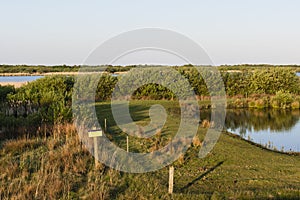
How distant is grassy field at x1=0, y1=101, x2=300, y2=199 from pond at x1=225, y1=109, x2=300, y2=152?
419 cm

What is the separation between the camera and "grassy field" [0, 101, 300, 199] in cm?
608

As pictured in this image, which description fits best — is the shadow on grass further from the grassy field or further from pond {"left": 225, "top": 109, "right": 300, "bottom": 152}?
pond {"left": 225, "top": 109, "right": 300, "bottom": 152}

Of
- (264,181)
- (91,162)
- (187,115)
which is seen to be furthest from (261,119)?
(91,162)

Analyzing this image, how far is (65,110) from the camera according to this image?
39.1ft

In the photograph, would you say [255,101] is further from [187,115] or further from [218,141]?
[218,141]

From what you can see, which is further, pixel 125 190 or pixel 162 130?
pixel 162 130

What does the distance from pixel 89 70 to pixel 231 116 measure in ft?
44.7

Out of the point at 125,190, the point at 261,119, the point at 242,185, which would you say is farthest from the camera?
the point at 261,119

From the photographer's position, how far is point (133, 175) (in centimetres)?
736

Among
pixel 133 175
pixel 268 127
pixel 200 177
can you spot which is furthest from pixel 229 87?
pixel 133 175

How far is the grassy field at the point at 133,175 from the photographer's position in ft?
19.9

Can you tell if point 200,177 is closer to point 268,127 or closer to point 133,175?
point 133,175

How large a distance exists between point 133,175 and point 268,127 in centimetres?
1265

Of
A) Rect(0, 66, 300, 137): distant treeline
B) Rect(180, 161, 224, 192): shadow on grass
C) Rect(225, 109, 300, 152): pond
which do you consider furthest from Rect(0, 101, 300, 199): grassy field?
Rect(0, 66, 300, 137): distant treeline
